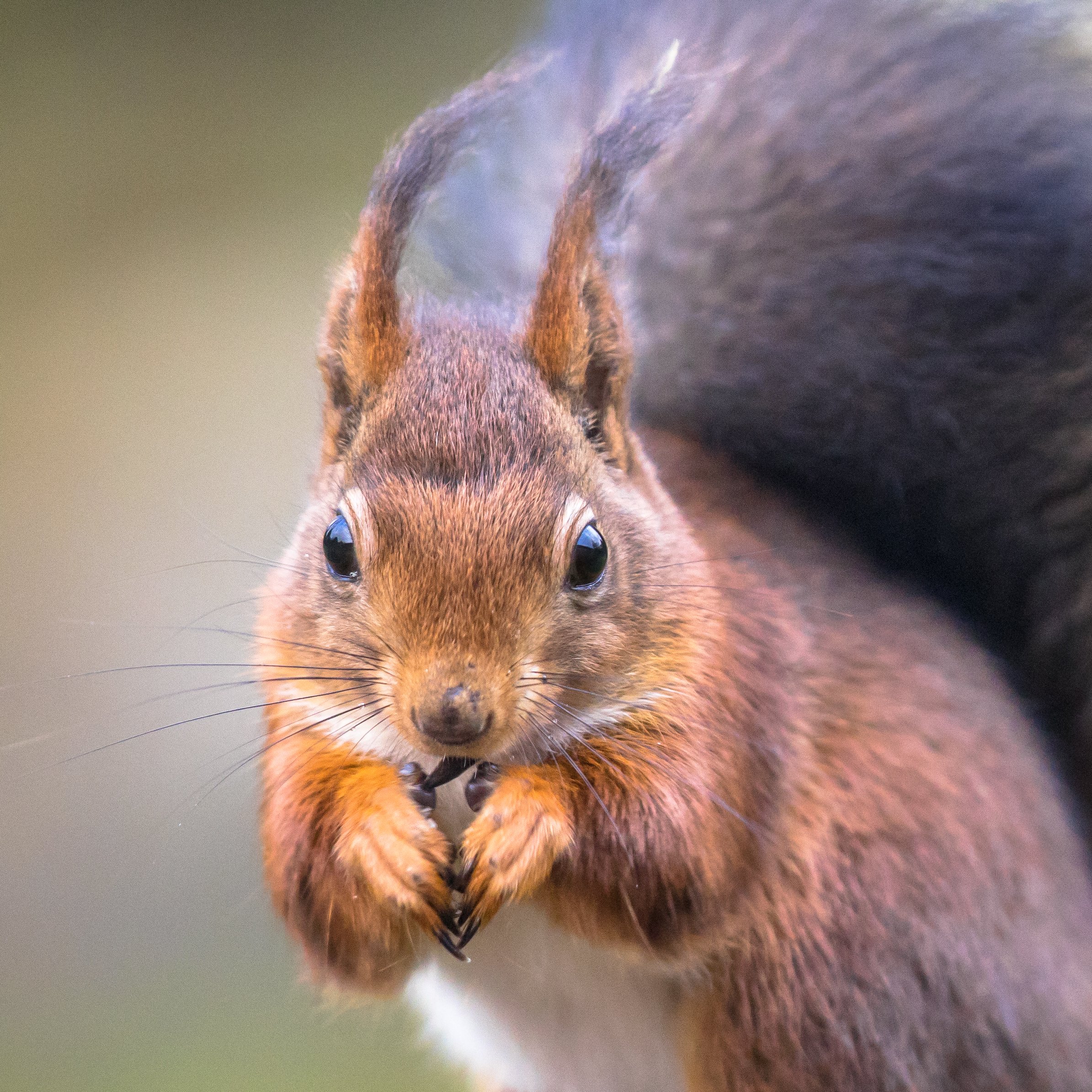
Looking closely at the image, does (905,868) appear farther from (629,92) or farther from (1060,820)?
(629,92)

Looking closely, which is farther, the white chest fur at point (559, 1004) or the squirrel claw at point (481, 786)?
the white chest fur at point (559, 1004)

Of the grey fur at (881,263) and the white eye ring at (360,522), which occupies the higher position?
the grey fur at (881,263)

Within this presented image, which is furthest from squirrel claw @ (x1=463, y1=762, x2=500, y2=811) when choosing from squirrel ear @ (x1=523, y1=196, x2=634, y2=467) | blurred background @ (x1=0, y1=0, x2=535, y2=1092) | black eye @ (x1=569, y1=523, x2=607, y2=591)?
blurred background @ (x1=0, y1=0, x2=535, y2=1092)

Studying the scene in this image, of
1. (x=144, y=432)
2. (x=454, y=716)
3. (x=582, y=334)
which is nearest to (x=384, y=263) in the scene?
(x=582, y=334)

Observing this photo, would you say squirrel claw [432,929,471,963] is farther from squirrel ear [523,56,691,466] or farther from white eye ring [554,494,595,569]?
squirrel ear [523,56,691,466]

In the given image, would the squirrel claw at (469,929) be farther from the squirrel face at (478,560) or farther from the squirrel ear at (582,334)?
the squirrel ear at (582,334)

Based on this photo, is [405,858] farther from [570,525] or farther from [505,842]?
[570,525]

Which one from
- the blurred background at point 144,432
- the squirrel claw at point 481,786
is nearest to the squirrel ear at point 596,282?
the squirrel claw at point 481,786

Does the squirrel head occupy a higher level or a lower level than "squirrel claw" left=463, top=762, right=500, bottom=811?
higher
